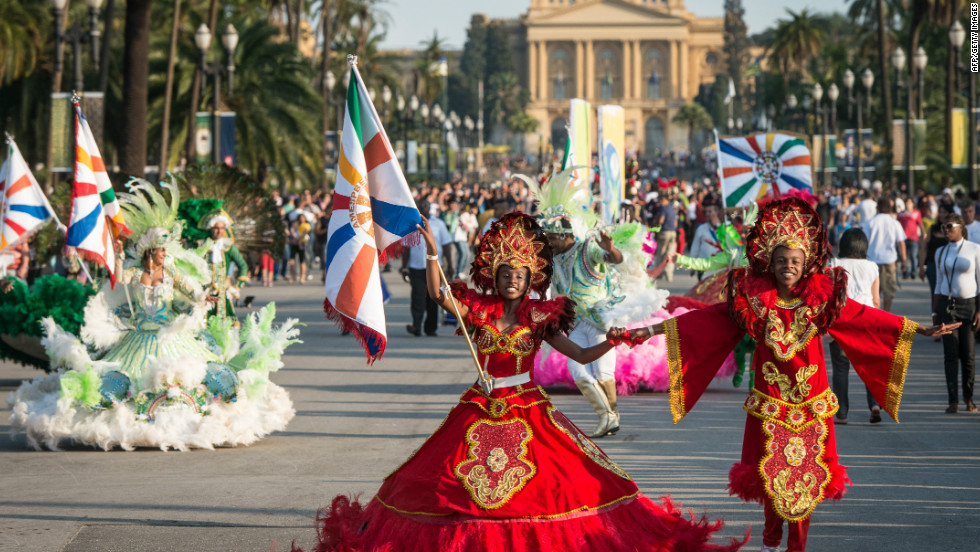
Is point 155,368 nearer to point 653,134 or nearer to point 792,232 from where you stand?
point 792,232

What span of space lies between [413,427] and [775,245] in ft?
16.9

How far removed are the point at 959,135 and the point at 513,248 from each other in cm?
2368

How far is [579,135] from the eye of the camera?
1504cm

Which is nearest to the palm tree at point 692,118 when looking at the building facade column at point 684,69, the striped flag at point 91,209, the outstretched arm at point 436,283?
the building facade column at point 684,69

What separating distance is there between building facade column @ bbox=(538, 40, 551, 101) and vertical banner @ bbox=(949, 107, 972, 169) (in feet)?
425

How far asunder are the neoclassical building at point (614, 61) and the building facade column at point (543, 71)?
48 millimetres

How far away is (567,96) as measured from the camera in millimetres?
156875

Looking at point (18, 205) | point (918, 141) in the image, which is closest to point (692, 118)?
point (918, 141)

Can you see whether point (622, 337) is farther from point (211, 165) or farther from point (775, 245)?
point (211, 165)

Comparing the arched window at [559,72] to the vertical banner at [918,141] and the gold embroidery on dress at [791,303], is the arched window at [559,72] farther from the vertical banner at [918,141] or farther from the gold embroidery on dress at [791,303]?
the gold embroidery on dress at [791,303]

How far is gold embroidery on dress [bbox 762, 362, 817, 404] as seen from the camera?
19.4 ft

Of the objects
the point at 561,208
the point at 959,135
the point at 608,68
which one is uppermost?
the point at 608,68

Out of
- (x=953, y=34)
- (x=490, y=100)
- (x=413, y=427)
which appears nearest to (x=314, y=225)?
(x=953, y=34)

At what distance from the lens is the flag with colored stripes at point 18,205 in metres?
14.3
